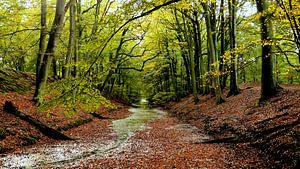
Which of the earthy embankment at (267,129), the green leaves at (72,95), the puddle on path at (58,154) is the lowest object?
the puddle on path at (58,154)

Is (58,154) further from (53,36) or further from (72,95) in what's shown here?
(53,36)

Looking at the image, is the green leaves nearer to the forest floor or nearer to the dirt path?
the forest floor

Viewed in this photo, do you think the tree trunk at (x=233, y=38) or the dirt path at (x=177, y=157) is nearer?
the dirt path at (x=177, y=157)

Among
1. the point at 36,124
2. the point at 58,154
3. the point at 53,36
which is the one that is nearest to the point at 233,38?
the point at 53,36

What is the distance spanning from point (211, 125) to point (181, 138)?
9.92 ft

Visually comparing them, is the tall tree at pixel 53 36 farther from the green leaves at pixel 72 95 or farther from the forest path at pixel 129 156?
the green leaves at pixel 72 95

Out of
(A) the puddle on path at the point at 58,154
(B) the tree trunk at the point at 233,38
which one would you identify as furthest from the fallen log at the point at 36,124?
(B) the tree trunk at the point at 233,38

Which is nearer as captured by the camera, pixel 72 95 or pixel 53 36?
pixel 72 95

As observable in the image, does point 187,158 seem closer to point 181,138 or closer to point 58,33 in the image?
point 181,138

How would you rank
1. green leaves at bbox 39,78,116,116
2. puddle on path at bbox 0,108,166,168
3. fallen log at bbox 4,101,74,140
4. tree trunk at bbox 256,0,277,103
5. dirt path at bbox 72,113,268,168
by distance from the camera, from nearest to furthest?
dirt path at bbox 72,113,268,168 < puddle on path at bbox 0,108,166,168 < green leaves at bbox 39,78,116,116 < fallen log at bbox 4,101,74,140 < tree trunk at bbox 256,0,277,103

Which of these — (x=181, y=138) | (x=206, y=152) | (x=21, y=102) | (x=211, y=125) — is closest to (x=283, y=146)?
(x=206, y=152)

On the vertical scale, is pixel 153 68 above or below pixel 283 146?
above

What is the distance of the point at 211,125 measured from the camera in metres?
15.9

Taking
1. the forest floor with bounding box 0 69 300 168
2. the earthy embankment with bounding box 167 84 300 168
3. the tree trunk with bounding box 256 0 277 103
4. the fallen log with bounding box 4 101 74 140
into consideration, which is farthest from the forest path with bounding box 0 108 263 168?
the tree trunk with bounding box 256 0 277 103
